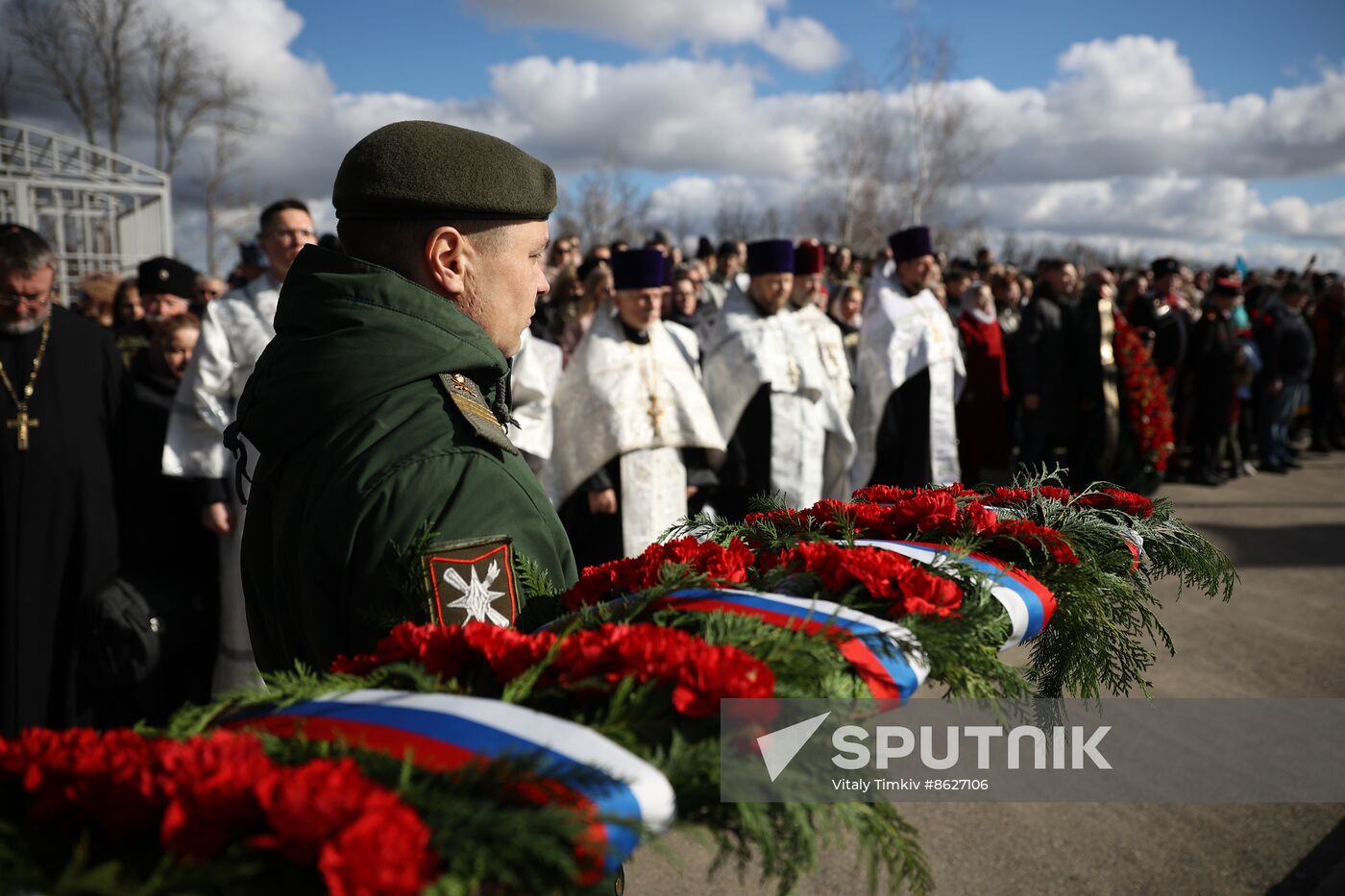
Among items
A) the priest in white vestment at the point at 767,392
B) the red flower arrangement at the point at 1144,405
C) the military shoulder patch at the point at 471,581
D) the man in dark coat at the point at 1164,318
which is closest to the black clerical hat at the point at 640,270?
the priest in white vestment at the point at 767,392

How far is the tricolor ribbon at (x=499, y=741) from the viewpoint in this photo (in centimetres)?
88

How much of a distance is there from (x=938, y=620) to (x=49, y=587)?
3.68 metres

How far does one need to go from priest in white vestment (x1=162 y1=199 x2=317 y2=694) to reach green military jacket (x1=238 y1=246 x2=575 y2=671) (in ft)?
8.60

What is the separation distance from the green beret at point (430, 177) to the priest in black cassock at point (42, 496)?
2.73 meters

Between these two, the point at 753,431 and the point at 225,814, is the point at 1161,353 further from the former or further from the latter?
the point at 225,814

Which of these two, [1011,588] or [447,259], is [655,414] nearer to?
[447,259]

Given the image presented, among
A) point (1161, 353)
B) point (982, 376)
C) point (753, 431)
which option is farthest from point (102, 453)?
point (1161, 353)

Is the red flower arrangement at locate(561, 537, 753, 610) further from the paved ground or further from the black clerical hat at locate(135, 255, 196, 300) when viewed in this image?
the black clerical hat at locate(135, 255, 196, 300)

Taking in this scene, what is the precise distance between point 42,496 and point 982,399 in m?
7.63

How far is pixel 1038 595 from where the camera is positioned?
4.92 feet

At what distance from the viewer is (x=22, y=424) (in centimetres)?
375

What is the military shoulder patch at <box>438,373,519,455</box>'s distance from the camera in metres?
1.53

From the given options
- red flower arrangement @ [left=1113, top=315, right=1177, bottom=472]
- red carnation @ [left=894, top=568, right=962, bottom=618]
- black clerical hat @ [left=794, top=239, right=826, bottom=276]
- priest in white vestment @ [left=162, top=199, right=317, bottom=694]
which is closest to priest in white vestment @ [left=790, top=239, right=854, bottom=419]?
black clerical hat @ [left=794, top=239, right=826, bottom=276]

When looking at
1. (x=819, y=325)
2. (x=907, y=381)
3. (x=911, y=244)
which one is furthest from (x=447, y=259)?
(x=911, y=244)
